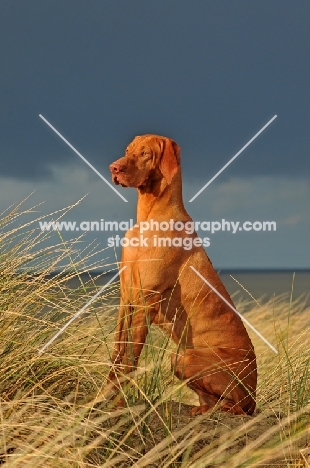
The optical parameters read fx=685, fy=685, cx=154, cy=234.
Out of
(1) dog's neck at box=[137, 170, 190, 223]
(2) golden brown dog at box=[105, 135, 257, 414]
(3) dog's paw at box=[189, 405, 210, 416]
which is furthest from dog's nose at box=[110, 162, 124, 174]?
(3) dog's paw at box=[189, 405, 210, 416]

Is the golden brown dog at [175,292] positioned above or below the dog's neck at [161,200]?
below

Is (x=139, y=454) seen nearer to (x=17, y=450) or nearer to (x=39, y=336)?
(x=17, y=450)

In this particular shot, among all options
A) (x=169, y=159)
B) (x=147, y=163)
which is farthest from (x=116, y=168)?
(x=169, y=159)

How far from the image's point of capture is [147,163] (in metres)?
4.31

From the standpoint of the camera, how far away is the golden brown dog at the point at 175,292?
13.6 ft

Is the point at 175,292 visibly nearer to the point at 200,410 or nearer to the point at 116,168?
the point at 200,410

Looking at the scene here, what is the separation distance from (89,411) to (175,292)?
927mm

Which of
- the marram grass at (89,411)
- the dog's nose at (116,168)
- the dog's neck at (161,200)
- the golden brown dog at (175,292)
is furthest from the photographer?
the dog's neck at (161,200)

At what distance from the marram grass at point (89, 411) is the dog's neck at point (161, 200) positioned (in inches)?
24.9

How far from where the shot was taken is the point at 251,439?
3867mm

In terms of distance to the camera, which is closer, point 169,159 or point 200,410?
point 200,410

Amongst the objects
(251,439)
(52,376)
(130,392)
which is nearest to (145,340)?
(130,392)

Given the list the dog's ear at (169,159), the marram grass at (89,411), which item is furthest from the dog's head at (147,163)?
the marram grass at (89,411)

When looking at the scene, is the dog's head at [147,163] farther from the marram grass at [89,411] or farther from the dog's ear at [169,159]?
the marram grass at [89,411]
